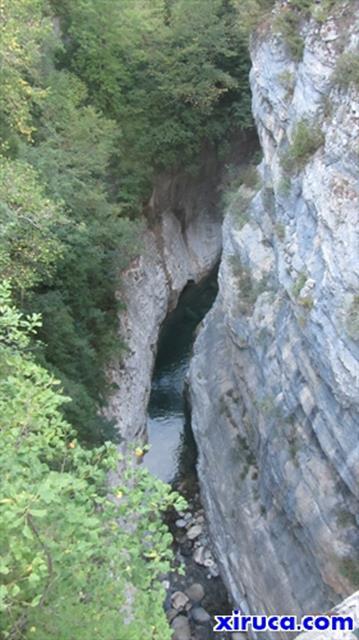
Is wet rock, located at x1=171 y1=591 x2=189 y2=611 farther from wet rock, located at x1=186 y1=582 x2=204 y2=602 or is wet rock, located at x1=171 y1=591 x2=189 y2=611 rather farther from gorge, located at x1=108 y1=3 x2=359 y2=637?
gorge, located at x1=108 y1=3 x2=359 y2=637

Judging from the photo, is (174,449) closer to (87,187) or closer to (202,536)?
(202,536)

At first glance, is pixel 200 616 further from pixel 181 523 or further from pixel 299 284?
pixel 299 284

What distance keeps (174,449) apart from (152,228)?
8607 millimetres

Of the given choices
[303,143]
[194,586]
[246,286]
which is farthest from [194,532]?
[303,143]

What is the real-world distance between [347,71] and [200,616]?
11.4 meters

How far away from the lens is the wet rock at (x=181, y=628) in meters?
13.2

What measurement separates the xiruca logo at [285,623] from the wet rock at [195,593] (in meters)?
0.71

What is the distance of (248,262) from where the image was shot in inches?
553

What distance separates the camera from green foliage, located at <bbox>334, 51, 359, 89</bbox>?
9289 millimetres

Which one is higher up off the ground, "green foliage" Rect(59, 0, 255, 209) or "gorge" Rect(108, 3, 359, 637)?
"green foliage" Rect(59, 0, 255, 209)

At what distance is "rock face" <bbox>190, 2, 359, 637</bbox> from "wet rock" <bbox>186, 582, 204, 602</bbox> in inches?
32.8

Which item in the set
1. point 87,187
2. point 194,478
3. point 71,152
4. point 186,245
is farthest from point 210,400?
point 186,245

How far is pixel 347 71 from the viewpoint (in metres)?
9.46

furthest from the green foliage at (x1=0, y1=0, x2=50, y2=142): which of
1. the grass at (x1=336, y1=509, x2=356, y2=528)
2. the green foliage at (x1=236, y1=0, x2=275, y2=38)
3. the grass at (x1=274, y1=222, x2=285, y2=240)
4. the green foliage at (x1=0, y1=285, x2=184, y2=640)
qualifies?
the grass at (x1=336, y1=509, x2=356, y2=528)
